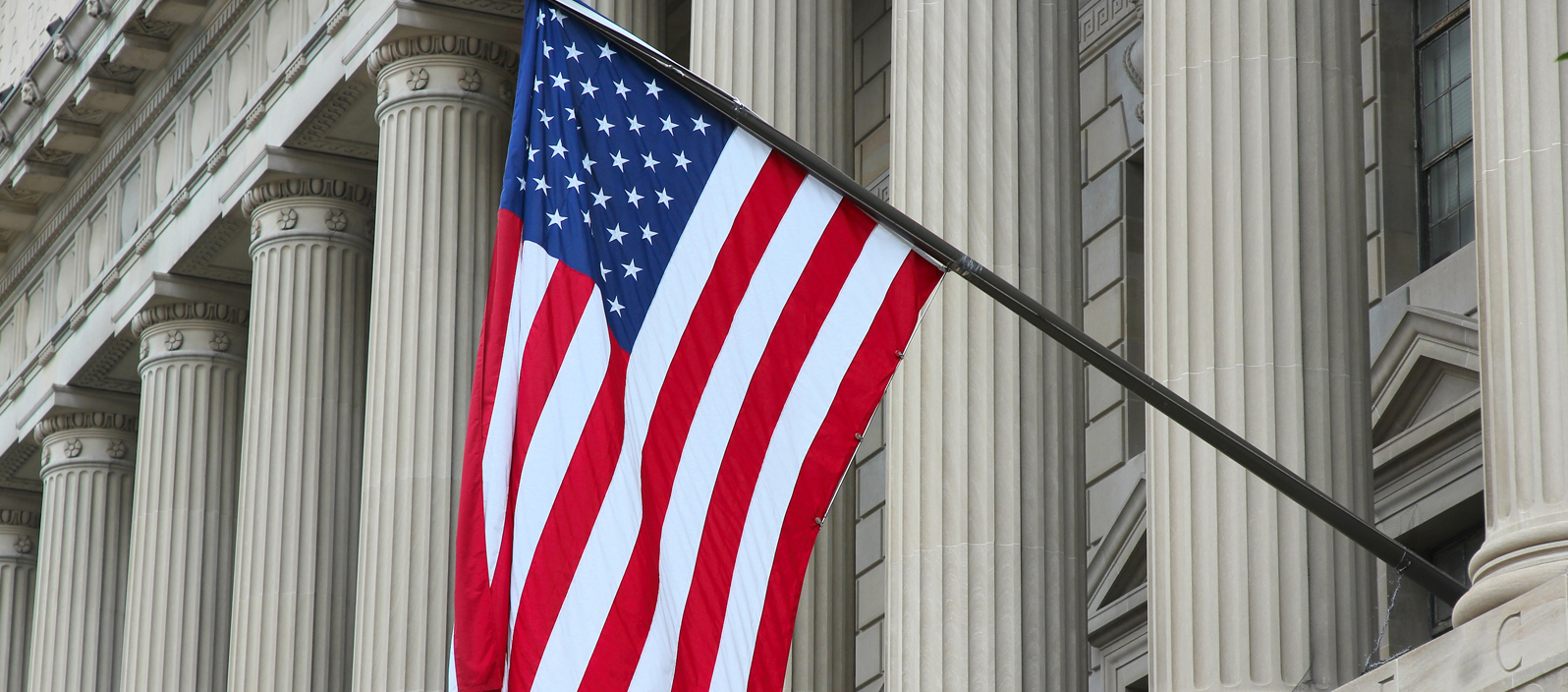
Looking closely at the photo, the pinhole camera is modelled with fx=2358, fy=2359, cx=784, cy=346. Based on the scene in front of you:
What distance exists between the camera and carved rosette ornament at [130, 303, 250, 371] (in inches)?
1399

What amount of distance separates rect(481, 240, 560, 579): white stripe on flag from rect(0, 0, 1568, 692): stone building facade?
16.4 ft

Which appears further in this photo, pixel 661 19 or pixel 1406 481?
pixel 661 19

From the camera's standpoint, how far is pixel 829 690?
74.7ft

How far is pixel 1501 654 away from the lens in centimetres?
1213

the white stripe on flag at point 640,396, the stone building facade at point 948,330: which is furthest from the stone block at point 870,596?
the white stripe on flag at point 640,396

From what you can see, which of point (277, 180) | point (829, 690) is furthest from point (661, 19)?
point (829, 690)

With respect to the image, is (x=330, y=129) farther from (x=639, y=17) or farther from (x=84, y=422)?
(x=84, y=422)

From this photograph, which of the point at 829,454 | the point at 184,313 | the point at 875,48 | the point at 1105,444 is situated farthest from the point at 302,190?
the point at 829,454

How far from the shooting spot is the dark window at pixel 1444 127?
84.5 feet

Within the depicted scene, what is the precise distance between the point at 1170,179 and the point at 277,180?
1759 cm

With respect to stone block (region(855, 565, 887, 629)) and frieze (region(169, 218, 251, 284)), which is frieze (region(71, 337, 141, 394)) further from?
stone block (region(855, 565, 887, 629))

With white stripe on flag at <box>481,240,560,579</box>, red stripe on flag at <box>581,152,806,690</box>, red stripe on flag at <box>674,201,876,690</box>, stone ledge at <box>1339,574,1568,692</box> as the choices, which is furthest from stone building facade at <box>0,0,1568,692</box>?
white stripe on flag at <box>481,240,560,579</box>

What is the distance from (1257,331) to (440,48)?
14882 mm

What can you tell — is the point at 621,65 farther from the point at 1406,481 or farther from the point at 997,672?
the point at 1406,481
